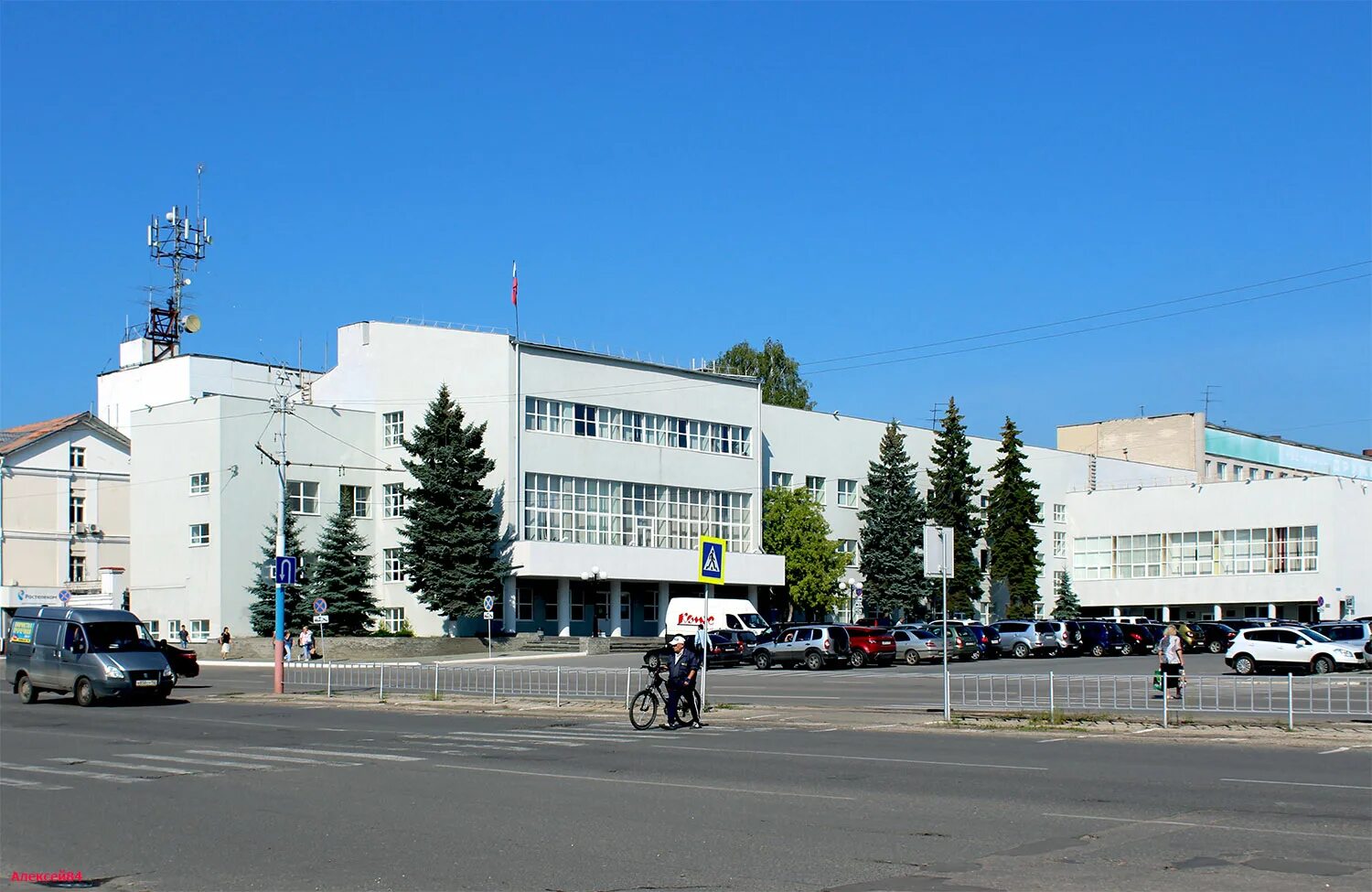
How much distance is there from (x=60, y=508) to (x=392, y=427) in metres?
22.3

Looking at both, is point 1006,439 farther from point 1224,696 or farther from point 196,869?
point 196,869

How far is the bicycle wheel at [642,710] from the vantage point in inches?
918

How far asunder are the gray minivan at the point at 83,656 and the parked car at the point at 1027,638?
37.6 meters

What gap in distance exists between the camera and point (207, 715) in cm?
2775

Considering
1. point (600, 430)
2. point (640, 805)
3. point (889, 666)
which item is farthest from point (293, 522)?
point (640, 805)

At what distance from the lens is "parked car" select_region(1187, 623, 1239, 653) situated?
203 feet

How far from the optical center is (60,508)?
80062 millimetres

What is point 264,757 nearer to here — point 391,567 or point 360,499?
point 391,567

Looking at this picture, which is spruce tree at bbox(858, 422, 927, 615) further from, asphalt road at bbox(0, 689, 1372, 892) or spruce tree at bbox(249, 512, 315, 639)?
asphalt road at bbox(0, 689, 1372, 892)

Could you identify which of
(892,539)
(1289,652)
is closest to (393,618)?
(892,539)

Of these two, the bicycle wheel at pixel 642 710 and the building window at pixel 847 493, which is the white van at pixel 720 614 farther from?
the bicycle wheel at pixel 642 710

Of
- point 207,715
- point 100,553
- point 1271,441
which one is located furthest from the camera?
point 1271,441

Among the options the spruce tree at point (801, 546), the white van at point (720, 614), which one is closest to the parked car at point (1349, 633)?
the white van at point (720, 614)

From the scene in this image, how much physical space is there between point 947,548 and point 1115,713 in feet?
15.0
